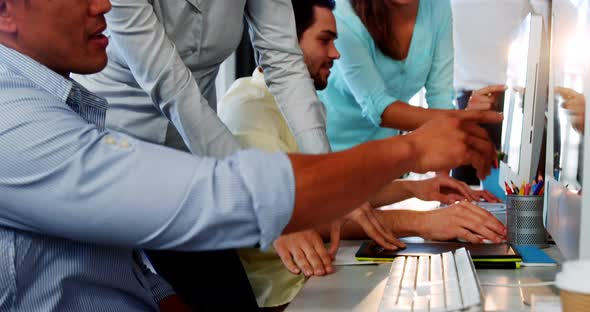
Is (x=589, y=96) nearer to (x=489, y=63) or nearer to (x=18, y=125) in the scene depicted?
(x=18, y=125)

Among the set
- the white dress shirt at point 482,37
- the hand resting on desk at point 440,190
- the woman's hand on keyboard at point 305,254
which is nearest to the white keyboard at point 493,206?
the hand resting on desk at point 440,190

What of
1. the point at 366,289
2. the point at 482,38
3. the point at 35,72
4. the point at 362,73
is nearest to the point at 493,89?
the point at 362,73

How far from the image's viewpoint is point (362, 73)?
8.55ft

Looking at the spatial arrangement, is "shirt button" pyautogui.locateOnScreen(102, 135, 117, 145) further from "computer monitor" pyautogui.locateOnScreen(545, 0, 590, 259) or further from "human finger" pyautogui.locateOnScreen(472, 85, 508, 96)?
"human finger" pyautogui.locateOnScreen(472, 85, 508, 96)

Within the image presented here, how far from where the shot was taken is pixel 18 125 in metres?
0.86

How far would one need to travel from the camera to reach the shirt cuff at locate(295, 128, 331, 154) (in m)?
1.91

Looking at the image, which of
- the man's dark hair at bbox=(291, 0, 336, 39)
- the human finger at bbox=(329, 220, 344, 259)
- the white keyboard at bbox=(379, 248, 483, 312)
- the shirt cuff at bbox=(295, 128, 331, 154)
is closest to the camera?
the white keyboard at bbox=(379, 248, 483, 312)

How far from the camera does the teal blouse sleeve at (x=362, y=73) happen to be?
2.58 metres

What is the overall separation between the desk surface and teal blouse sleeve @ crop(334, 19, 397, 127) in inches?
47.7

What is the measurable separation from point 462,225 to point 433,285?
1.81 feet

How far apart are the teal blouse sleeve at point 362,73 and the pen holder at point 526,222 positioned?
1047 millimetres

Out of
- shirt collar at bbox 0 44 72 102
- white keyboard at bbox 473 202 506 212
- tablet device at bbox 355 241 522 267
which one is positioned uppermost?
shirt collar at bbox 0 44 72 102

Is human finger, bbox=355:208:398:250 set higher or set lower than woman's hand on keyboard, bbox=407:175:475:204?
higher

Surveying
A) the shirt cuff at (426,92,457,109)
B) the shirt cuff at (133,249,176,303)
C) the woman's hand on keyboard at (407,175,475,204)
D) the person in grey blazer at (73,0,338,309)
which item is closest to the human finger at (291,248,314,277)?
the shirt cuff at (133,249,176,303)
